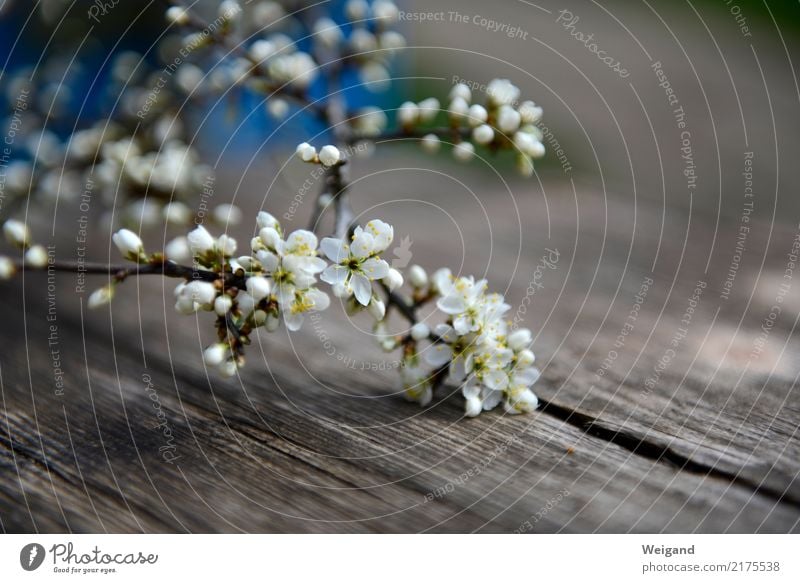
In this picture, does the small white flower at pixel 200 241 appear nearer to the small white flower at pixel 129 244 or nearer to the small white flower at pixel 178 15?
the small white flower at pixel 129 244

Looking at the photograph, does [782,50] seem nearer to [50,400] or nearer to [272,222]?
[272,222]

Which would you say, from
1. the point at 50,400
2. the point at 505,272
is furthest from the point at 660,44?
the point at 50,400

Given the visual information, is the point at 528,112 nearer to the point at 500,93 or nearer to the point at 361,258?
the point at 500,93

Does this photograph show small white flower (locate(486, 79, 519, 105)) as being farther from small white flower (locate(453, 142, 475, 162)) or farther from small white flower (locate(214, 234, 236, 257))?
small white flower (locate(214, 234, 236, 257))

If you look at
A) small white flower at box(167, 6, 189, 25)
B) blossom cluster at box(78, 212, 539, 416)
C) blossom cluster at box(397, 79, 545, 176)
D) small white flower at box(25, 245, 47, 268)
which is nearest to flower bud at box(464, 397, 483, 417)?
blossom cluster at box(78, 212, 539, 416)

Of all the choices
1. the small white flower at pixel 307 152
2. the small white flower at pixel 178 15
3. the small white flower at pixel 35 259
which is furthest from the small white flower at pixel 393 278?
the small white flower at pixel 178 15

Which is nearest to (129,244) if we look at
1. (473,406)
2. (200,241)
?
(200,241)

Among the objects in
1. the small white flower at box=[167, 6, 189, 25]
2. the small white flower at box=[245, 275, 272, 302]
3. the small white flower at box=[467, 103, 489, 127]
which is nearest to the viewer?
the small white flower at box=[245, 275, 272, 302]
